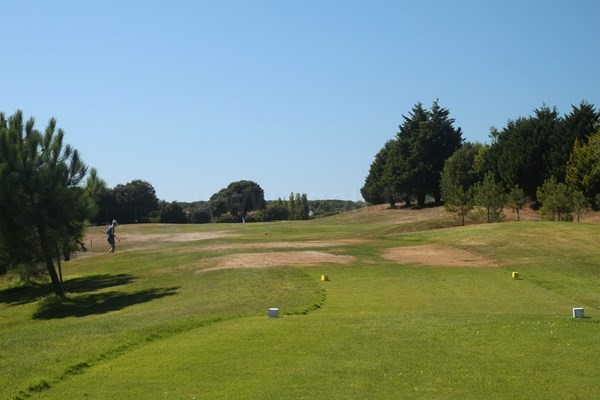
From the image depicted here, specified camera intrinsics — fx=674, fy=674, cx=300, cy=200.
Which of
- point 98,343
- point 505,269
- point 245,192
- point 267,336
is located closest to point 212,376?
point 267,336

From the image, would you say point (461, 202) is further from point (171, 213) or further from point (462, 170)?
point (171, 213)

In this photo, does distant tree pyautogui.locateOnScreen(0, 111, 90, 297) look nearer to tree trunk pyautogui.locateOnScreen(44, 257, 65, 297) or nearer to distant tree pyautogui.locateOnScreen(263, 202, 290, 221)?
tree trunk pyautogui.locateOnScreen(44, 257, 65, 297)

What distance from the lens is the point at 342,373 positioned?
10.7m

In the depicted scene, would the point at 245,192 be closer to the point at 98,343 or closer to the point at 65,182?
the point at 65,182

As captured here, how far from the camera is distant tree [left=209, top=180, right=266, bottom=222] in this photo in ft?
460

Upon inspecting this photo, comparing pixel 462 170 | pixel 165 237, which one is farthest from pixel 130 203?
pixel 462 170

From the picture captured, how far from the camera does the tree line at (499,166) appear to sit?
56.4m

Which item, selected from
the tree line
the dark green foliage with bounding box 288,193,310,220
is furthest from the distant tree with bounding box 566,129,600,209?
the dark green foliage with bounding box 288,193,310,220

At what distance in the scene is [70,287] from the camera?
110ft

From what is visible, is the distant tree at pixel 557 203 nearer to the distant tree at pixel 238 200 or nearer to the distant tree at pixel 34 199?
the distant tree at pixel 34 199

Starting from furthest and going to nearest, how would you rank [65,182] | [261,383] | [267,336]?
[65,182] < [267,336] < [261,383]

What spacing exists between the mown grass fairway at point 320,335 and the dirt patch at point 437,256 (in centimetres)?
113

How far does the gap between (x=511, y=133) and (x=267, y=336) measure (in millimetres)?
70829

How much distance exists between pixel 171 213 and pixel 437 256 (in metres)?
91.2
